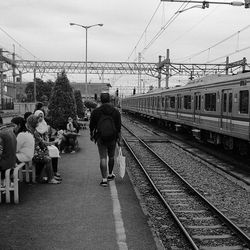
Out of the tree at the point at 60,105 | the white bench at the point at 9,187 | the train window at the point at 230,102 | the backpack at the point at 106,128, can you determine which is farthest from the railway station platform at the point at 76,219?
the tree at the point at 60,105

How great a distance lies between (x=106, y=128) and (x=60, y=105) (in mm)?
8935

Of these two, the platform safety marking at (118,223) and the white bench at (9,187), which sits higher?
the white bench at (9,187)

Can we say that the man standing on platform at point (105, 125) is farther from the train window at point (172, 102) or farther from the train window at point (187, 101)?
the train window at point (172, 102)

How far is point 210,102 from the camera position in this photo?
677 inches

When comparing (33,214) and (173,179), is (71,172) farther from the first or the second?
(33,214)

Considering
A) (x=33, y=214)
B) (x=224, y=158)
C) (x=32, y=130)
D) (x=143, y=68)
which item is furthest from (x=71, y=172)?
(x=143, y=68)

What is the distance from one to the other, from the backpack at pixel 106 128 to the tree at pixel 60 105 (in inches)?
319

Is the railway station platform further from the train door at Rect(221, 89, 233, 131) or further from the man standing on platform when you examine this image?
the train door at Rect(221, 89, 233, 131)

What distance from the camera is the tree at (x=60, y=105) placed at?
1703cm

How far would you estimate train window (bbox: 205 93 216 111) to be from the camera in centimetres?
1655

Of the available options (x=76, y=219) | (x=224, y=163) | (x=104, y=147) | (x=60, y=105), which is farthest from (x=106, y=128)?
(x=60, y=105)

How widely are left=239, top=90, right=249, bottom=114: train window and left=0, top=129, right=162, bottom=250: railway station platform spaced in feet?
17.1

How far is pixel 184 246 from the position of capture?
5961mm

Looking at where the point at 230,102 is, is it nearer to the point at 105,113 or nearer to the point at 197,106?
the point at 197,106
